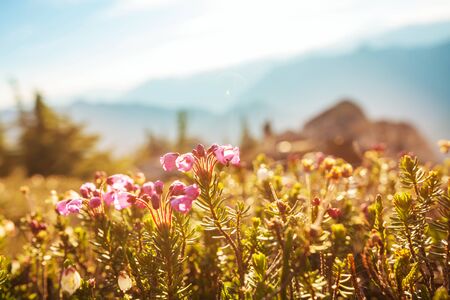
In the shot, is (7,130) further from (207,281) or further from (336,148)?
(207,281)

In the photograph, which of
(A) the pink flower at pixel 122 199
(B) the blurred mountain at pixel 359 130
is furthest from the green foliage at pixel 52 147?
(A) the pink flower at pixel 122 199

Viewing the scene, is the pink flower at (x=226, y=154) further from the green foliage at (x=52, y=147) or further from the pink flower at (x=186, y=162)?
the green foliage at (x=52, y=147)

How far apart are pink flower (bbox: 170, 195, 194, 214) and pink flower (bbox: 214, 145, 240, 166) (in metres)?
0.25

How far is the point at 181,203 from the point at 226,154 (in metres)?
0.32

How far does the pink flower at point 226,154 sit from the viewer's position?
1.75 metres

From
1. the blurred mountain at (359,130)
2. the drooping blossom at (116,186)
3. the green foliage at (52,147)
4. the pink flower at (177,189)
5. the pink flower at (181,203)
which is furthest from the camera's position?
the green foliage at (52,147)

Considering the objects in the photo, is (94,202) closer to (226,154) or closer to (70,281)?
(70,281)

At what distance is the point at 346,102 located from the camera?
2022cm

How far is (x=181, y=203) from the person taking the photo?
1596 mm

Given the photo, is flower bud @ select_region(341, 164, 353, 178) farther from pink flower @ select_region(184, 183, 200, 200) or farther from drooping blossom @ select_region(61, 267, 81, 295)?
drooping blossom @ select_region(61, 267, 81, 295)

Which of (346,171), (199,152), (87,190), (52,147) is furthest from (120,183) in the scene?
(52,147)

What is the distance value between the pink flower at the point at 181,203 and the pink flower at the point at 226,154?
0.82 feet

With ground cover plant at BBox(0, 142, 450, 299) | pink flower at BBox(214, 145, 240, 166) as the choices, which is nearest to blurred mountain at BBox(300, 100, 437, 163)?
ground cover plant at BBox(0, 142, 450, 299)

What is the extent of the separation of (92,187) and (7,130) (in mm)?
22240
